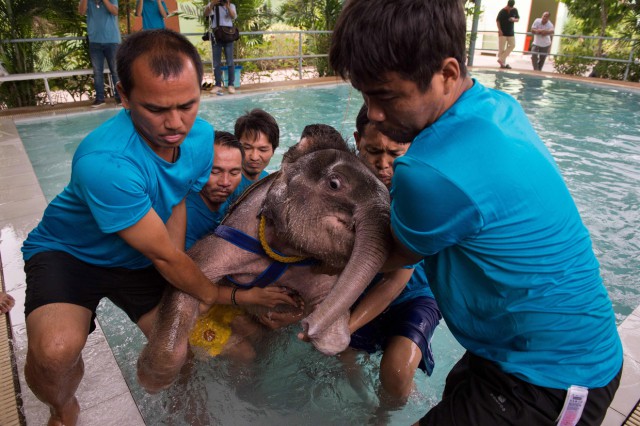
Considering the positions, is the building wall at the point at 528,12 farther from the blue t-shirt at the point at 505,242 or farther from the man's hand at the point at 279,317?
the blue t-shirt at the point at 505,242

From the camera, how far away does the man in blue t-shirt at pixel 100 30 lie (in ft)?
36.8

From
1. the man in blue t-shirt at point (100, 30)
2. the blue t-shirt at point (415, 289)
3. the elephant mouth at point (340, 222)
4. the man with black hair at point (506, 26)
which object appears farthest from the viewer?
the man with black hair at point (506, 26)

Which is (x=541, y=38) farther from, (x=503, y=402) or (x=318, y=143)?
(x=503, y=402)

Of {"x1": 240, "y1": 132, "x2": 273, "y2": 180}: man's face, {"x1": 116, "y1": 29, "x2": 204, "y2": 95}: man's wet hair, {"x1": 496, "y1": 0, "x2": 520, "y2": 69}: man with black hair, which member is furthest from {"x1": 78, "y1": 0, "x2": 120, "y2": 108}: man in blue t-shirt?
{"x1": 496, "y1": 0, "x2": 520, "y2": 69}: man with black hair

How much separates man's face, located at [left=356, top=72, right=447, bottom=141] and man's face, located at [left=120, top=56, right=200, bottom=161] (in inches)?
45.0

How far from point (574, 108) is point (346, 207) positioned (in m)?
13.9

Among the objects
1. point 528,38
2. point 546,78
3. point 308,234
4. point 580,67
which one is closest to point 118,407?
point 308,234

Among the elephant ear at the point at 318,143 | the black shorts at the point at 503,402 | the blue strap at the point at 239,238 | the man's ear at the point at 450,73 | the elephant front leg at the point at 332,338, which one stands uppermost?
the man's ear at the point at 450,73

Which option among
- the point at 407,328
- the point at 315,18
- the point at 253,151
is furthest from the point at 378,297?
the point at 315,18

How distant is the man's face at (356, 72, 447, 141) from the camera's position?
1.67 meters

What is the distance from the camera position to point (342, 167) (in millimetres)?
2533

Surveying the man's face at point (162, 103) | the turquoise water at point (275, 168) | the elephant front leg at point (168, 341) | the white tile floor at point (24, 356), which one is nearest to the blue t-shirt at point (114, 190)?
the man's face at point (162, 103)

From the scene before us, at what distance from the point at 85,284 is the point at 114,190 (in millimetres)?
862

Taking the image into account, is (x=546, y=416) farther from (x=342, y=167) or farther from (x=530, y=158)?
(x=342, y=167)
